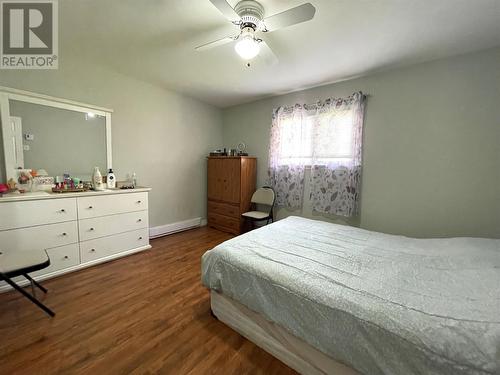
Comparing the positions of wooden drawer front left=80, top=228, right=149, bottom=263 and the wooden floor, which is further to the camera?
wooden drawer front left=80, top=228, right=149, bottom=263

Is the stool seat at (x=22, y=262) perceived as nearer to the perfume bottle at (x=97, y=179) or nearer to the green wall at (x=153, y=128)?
the perfume bottle at (x=97, y=179)

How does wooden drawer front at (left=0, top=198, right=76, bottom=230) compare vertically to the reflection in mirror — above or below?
below

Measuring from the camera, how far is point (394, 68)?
2381mm

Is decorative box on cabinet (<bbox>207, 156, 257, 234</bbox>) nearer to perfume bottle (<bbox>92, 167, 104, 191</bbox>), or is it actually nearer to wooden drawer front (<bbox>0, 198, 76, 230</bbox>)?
perfume bottle (<bbox>92, 167, 104, 191</bbox>)

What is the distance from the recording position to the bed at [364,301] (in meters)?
0.78

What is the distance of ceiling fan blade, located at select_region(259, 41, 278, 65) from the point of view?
1790mm

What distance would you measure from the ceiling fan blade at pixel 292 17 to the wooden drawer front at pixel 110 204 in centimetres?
240

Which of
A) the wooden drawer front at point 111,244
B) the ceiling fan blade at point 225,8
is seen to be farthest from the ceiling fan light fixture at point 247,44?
the wooden drawer front at point 111,244

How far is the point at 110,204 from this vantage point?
94.5 inches

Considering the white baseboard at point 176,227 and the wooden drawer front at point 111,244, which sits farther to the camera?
A: the white baseboard at point 176,227

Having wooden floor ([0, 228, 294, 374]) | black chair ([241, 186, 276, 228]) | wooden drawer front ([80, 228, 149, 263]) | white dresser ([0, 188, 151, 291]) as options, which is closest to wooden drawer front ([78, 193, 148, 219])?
white dresser ([0, 188, 151, 291])

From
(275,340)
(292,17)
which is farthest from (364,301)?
(292,17)

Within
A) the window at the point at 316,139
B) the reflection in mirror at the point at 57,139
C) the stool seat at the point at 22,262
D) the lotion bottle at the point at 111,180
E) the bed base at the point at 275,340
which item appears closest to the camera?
the bed base at the point at 275,340

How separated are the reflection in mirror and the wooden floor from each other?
4.18 feet
